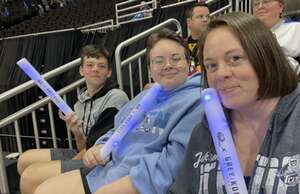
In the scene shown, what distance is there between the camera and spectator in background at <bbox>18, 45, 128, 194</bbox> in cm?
219

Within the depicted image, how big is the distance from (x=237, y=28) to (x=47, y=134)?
393 cm

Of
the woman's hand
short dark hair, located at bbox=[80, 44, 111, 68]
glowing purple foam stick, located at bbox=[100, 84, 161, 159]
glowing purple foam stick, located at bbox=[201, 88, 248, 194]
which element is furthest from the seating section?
glowing purple foam stick, located at bbox=[201, 88, 248, 194]

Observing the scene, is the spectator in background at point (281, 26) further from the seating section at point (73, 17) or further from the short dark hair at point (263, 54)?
the seating section at point (73, 17)

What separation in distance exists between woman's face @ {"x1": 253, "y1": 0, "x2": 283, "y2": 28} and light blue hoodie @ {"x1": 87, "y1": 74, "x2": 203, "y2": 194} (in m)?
0.71

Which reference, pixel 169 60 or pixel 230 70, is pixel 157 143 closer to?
pixel 169 60

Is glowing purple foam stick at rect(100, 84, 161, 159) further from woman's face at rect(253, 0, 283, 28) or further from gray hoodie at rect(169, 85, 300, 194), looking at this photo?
woman's face at rect(253, 0, 283, 28)

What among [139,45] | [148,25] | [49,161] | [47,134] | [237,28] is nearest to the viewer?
[237,28]

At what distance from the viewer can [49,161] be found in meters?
2.21

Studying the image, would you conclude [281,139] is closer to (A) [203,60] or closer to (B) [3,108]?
(A) [203,60]

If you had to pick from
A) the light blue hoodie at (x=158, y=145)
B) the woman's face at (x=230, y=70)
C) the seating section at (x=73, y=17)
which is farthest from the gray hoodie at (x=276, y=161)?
the seating section at (x=73, y=17)

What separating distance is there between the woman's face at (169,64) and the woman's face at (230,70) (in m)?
0.60

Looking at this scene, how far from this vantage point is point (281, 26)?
2248mm

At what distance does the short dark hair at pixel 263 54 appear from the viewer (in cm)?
105

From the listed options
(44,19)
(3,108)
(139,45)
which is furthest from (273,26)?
(44,19)
